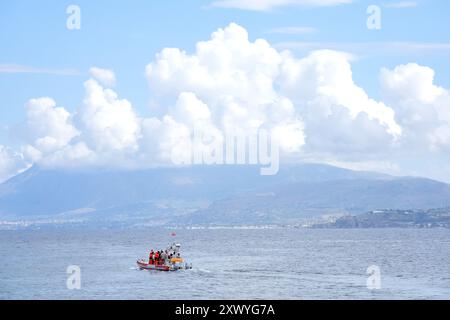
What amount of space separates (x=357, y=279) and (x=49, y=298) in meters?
51.4

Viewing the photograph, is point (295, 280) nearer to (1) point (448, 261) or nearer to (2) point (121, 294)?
(2) point (121, 294)

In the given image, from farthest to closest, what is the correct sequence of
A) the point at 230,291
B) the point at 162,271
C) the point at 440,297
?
1. the point at 162,271
2. the point at 230,291
3. the point at 440,297

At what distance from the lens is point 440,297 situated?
351 ft

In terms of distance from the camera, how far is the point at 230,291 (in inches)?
4508

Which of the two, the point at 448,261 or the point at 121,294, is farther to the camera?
the point at 448,261
